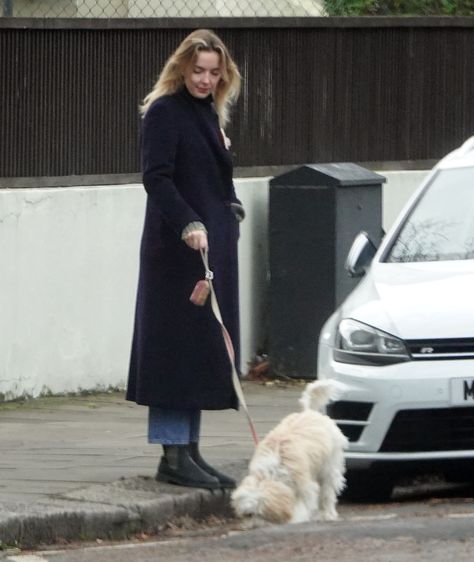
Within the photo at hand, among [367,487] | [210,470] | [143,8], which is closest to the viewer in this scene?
[210,470]

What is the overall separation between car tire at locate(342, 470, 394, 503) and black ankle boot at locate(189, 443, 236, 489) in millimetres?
672

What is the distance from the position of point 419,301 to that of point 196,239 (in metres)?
1.20

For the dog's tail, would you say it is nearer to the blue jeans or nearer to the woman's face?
the blue jeans

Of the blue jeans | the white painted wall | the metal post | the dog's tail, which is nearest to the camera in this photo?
the dog's tail

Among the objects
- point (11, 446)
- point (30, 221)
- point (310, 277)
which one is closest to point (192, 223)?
point (11, 446)

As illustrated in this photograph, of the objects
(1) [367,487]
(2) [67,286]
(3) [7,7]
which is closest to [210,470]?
(1) [367,487]

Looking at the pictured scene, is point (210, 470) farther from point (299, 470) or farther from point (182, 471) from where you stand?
point (299, 470)

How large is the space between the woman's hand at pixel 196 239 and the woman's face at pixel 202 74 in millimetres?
678

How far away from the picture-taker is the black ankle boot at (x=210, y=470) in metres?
7.61

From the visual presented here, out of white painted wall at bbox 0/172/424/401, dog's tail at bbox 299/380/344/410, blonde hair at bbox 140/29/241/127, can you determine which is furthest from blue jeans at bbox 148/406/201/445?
white painted wall at bbox 0/172/424/401

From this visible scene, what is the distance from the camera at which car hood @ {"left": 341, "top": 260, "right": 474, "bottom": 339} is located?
7.71 metres

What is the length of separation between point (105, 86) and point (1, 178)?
1081mm

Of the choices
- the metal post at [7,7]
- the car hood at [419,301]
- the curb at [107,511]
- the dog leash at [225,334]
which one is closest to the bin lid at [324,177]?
the metal post at [7,7]

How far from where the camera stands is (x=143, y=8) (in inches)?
472
